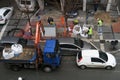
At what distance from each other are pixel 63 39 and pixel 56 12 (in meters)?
7.65

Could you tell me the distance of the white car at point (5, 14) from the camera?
28.8 meters

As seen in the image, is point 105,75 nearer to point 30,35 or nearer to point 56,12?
point 30,35

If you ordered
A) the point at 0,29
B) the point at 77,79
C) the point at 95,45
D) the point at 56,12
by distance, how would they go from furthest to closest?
the point at 56,12 → the point at 0,29 → the point at 95,45 → the point at 77,79

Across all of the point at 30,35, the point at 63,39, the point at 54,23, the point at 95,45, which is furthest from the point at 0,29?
the point at 95,45

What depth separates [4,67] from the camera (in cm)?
2320

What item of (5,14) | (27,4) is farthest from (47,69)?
(27,4)

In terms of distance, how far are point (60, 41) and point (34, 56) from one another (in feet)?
10.4

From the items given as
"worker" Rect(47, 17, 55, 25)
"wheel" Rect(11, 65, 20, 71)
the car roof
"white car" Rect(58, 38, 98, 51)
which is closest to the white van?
"worker" Rect(47, 17, 55, 25)

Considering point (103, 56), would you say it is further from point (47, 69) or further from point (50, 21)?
point (50, 21)

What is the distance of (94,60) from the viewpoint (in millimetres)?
22234

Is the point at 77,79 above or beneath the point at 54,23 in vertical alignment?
beneath

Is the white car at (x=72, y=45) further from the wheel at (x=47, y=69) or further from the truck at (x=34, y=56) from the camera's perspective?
the wheel at (x=47, y=69)

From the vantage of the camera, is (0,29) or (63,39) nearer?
(63,39)

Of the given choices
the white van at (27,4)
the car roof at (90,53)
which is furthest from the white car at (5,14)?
the car roof at (90,53)
